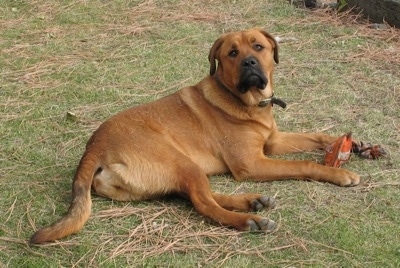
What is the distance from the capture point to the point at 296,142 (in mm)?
4863

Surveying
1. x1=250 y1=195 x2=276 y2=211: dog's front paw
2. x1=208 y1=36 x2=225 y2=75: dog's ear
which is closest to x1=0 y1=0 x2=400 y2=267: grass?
x1=250 y1=195 x2=276 y2=211: dog's front paw

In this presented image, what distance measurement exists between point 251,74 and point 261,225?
1181 mm

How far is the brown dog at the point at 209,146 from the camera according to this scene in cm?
391

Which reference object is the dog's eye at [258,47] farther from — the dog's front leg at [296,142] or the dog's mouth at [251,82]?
the dog's front leg at [296,142]

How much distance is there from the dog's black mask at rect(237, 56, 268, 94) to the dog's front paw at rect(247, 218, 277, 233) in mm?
1105

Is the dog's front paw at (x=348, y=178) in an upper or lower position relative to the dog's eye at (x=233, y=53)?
lower

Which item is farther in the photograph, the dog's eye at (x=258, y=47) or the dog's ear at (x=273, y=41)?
the dog's ear at (x=273, y=41)

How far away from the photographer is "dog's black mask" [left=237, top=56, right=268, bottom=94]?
14.2 feet

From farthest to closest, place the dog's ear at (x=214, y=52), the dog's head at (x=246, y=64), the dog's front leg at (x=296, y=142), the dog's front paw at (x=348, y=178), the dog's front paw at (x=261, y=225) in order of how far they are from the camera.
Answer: the dog's front leg at (x=296, y=142) → the dog's ear at (x=214, y=52) → the dog's head at (x=246, y=64) → the dog's front paw at (x=348, y=178) → the dog's front paw at (x=261, y=225)

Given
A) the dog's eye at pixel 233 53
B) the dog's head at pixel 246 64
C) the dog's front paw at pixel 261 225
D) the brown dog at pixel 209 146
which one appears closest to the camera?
the dog's front paw at pixel 261 225

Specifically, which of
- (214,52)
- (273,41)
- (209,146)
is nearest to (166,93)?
A: (214,52)

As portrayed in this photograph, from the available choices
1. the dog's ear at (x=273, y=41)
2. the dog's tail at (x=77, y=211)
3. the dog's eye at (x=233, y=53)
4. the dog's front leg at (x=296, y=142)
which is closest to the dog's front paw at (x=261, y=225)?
the dog's tail at (x=77, y=211)

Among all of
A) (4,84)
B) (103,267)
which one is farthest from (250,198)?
(4,84)

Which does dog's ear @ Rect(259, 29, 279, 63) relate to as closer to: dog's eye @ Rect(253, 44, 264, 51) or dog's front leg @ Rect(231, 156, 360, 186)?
dog's eye @ Rect(253, 44, 264, 51)
